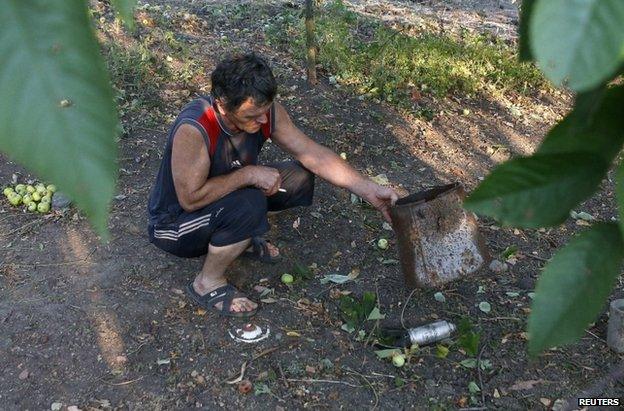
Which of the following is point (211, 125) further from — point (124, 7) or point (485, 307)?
point (124, 7)

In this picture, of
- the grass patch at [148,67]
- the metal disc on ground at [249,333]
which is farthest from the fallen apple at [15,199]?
the metal disc on ground at [249,333]

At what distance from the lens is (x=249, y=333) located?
10.4 ft

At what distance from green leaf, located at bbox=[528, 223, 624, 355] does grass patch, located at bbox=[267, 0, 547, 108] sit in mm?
4492

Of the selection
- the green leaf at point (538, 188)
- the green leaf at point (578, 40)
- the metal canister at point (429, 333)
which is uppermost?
the green leaf at point (578, 40)

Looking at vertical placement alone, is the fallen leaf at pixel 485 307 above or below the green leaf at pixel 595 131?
below

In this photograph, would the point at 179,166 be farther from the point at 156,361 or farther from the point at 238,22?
the point at 238,22

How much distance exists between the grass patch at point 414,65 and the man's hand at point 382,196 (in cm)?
188

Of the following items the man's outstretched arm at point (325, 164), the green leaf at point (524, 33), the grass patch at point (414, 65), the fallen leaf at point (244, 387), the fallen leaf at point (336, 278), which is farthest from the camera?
the grass patch at point (414, 65)

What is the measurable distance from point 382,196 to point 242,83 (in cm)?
85

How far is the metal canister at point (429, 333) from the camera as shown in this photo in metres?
3.06

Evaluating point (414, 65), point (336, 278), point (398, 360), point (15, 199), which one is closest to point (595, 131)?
point (398, 360)

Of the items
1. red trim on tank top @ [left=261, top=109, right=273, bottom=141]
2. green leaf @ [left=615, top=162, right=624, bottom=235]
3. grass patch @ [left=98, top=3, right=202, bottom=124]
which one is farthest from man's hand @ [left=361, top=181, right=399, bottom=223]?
green leaf @ [left=615, top=162, right=624, bottom=235]

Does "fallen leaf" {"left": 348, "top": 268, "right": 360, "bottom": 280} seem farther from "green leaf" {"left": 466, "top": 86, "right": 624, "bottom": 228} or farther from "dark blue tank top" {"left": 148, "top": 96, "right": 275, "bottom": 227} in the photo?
"green leaf" {"left": 466, "top": 86, "right": 624, "bottom": 228}

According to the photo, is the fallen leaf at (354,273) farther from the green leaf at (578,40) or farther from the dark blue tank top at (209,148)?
the green leaf at (578,40)
